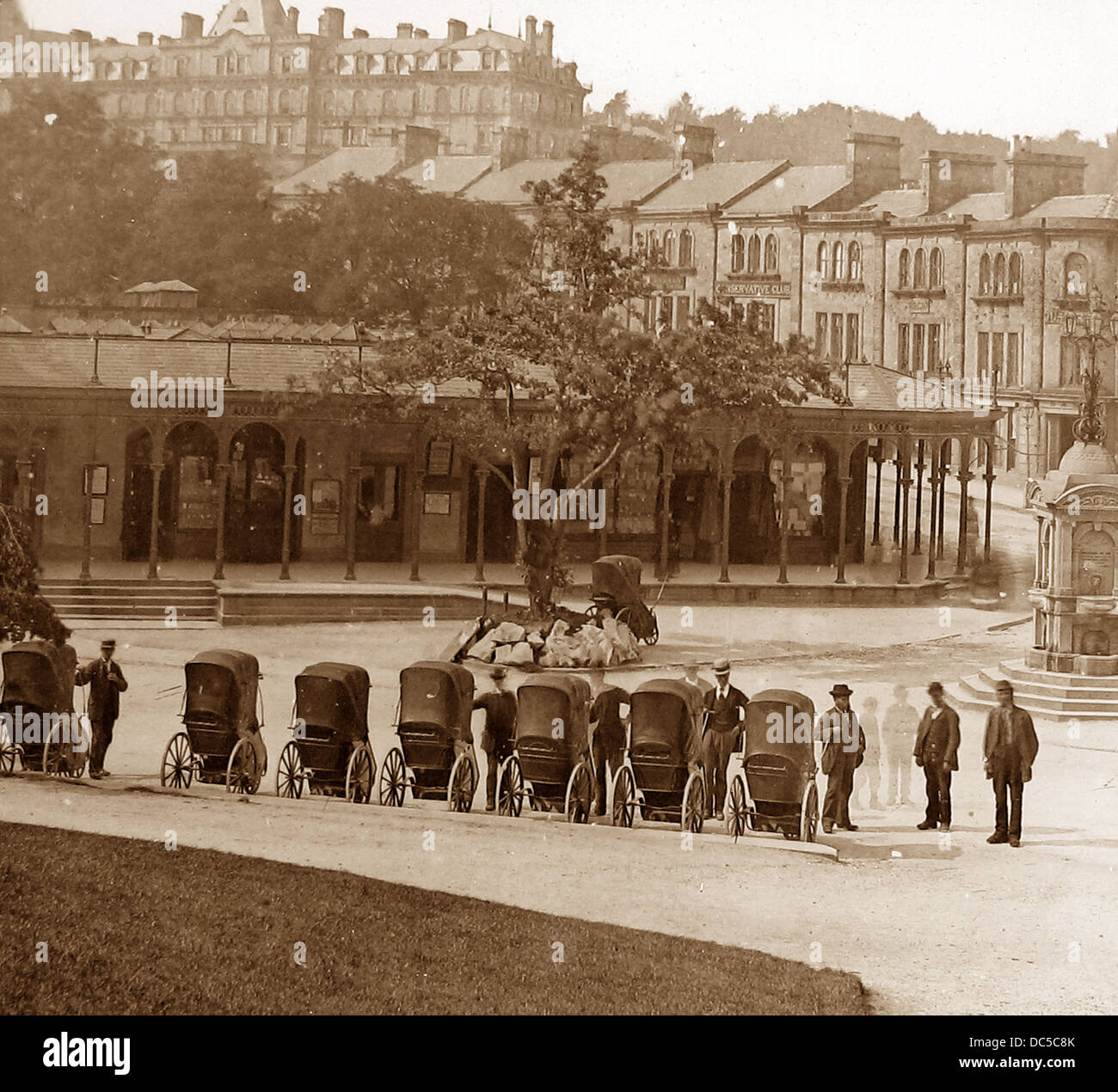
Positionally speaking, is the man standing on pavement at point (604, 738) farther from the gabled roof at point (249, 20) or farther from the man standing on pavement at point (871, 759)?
the gabled roof at point (249, 20)

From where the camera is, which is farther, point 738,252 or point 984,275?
point 738,252

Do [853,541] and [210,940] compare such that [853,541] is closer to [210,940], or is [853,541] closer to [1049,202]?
[1049,202]

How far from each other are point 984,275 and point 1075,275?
333 cm

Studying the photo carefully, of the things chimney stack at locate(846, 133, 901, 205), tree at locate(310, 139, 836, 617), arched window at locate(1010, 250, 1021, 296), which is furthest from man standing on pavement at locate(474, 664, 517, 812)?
chimney stack at locate(846, 133, 901, 205)

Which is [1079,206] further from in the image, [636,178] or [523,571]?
[523,571]

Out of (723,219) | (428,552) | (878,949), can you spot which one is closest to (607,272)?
(428,552)

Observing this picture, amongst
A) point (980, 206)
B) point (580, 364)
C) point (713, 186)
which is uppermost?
point (713, 186)

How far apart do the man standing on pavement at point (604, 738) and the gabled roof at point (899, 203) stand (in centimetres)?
4075

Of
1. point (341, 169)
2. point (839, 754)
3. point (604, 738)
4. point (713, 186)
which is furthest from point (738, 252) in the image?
point (839, 754)

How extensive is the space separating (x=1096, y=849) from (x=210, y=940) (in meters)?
7.88

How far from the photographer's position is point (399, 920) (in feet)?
37.2

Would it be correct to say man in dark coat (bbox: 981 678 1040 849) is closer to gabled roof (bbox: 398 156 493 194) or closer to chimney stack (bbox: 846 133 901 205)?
chimney stack (bbox: 846 133 901 205)

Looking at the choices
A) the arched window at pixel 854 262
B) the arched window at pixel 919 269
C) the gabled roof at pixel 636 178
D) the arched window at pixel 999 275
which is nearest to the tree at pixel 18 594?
the arched window at pixel 999 275

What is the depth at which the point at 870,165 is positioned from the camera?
56156mm
